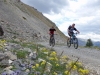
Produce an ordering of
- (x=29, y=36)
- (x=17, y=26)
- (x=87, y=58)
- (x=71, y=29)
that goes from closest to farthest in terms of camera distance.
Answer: (x=87, y=58) < (x=71, y=29) < (x=29, y=36) < (x=17, y=26)

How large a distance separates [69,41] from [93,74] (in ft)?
44.0

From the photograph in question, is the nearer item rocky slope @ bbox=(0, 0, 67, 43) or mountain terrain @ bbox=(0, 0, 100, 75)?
mountain terrain @ bbox=(0, 0, 100, 75)

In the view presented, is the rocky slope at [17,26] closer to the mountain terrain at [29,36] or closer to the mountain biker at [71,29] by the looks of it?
the mountain terrain at [29,36]

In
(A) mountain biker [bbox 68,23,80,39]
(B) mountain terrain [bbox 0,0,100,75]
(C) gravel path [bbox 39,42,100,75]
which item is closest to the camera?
(C) gravel path [bbox 39,42,100,75]

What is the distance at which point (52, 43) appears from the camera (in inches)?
937

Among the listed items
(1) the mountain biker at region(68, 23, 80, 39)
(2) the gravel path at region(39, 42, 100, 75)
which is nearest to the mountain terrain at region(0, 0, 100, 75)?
(2) the gravel path at region(39, 42, 100, 75)

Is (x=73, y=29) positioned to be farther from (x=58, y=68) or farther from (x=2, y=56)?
(x=2, y=56)

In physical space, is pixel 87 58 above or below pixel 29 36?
below

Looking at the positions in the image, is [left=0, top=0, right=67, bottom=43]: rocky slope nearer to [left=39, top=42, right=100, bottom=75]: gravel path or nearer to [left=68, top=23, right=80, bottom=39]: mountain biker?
[left=68, top=23, right=80, bottom=39]: mountain biker

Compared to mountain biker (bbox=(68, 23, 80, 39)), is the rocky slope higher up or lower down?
higher up

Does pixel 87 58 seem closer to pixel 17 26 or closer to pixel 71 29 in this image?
pixel 71 29

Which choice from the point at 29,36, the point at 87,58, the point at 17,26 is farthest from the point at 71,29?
the point at 17,26

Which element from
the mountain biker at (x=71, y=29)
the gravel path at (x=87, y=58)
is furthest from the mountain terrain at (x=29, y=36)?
the mountain biker at (x=71, y=29)

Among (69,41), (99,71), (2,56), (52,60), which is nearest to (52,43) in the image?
(69,41)
